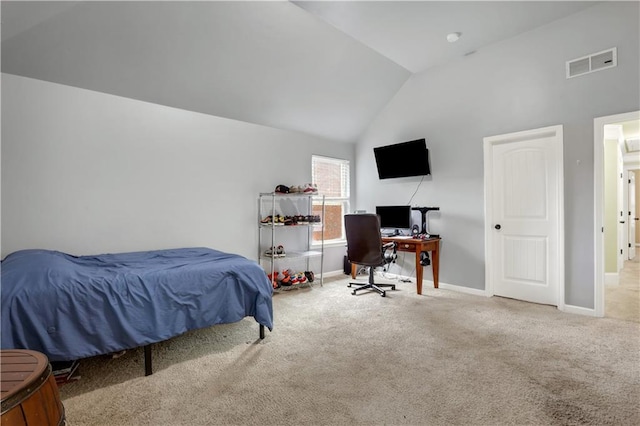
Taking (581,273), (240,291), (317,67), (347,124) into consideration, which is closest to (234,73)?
(317,67)

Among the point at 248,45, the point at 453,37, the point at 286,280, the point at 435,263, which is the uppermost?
the point at 453,37

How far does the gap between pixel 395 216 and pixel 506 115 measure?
1.88m

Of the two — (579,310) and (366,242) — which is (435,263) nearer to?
(366,242)

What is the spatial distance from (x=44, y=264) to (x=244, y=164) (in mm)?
2455

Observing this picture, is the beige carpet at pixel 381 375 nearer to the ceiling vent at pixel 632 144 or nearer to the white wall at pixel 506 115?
the white wall at pixel 506 115

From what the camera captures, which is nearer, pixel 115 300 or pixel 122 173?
pixel 115 300

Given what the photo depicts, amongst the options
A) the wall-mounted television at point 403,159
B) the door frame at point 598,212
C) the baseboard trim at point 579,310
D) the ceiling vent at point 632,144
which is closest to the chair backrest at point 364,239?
the wall-mounted television at point 403,159

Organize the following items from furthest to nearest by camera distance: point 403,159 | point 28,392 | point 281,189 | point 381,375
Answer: point 403,159
point 281,189
point 381,375
point 28,392

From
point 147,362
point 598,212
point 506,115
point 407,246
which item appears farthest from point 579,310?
point 147,362

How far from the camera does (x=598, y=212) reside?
3.07 m

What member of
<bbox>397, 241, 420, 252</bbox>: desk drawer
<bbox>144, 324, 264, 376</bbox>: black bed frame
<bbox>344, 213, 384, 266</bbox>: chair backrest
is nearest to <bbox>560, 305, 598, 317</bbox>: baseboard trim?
<bbox>397, 241, 420, 252</bbox>: desk drawer

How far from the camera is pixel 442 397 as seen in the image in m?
1.82

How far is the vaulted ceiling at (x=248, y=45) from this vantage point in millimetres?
2574

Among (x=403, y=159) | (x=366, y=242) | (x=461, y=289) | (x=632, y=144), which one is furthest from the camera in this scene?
(x=632, y=144)
